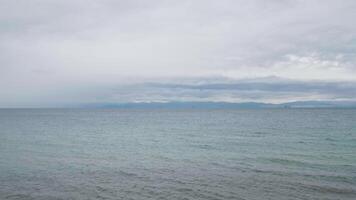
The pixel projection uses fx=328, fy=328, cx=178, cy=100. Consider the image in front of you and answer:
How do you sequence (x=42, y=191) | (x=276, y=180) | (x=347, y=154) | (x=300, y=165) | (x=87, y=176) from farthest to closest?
(x=347, y=154), (x=300, y=165), (x=87, y=176), (x=276, y=180), (x=42, y=191)

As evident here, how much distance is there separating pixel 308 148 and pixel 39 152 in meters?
28.7

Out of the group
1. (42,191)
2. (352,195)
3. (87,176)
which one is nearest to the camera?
(352,195)

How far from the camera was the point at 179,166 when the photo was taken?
86.3ft

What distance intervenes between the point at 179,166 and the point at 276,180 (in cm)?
821

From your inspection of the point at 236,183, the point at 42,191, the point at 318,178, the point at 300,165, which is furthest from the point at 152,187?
the point at 300,165

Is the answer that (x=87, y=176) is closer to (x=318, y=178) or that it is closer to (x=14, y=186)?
(x=14, y=186)

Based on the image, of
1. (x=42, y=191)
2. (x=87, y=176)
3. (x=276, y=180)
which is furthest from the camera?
(x=87, y=176)

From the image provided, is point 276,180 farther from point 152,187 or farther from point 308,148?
point 308,148

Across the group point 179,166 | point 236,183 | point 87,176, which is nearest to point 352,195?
point 236,183

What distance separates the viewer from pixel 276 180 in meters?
20.9

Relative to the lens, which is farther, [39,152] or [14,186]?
[39,152]

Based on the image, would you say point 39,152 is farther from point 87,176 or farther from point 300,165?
point 300,165

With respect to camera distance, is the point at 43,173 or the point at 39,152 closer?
the point at 43,173

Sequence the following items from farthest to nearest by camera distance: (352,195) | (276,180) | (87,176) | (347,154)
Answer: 1. (347,154)
2. (87,176)
3. (276,180)
4. (352,195)
